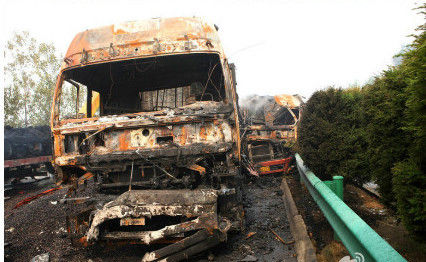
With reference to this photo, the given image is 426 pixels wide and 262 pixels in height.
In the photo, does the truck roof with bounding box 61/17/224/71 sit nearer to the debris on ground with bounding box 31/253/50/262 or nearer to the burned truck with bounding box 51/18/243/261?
the burned truck with bounding box 51/18/243/261

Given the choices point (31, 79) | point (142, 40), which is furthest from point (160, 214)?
point (31, 79)

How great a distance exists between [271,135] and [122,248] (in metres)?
6.08

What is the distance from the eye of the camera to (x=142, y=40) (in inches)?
144

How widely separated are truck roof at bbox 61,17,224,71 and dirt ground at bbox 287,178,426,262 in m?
2.70

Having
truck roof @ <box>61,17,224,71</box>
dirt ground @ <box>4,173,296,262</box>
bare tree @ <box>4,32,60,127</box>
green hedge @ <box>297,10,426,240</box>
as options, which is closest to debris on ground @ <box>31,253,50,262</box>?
dirt ground @ <box>4,173,296,262</box>

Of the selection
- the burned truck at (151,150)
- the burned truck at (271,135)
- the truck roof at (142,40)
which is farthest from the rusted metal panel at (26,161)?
the burned truck at (271,135)

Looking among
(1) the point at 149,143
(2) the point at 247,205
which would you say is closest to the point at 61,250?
(1) the point at 149,143

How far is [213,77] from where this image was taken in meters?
4.88

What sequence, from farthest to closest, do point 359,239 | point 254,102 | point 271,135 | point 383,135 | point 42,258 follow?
1. point 254,102
2. point 271,135
3. point 42,258
4. point 383,135
5. point 359,239

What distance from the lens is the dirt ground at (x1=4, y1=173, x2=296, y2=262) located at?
2775 mm

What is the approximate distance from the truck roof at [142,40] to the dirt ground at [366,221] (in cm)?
270

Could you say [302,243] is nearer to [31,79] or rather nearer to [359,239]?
[359,239]

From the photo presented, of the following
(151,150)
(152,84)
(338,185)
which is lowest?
(338,185)

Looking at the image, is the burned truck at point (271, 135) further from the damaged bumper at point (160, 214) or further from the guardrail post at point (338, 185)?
the damaged bumper at point (160, 214)
